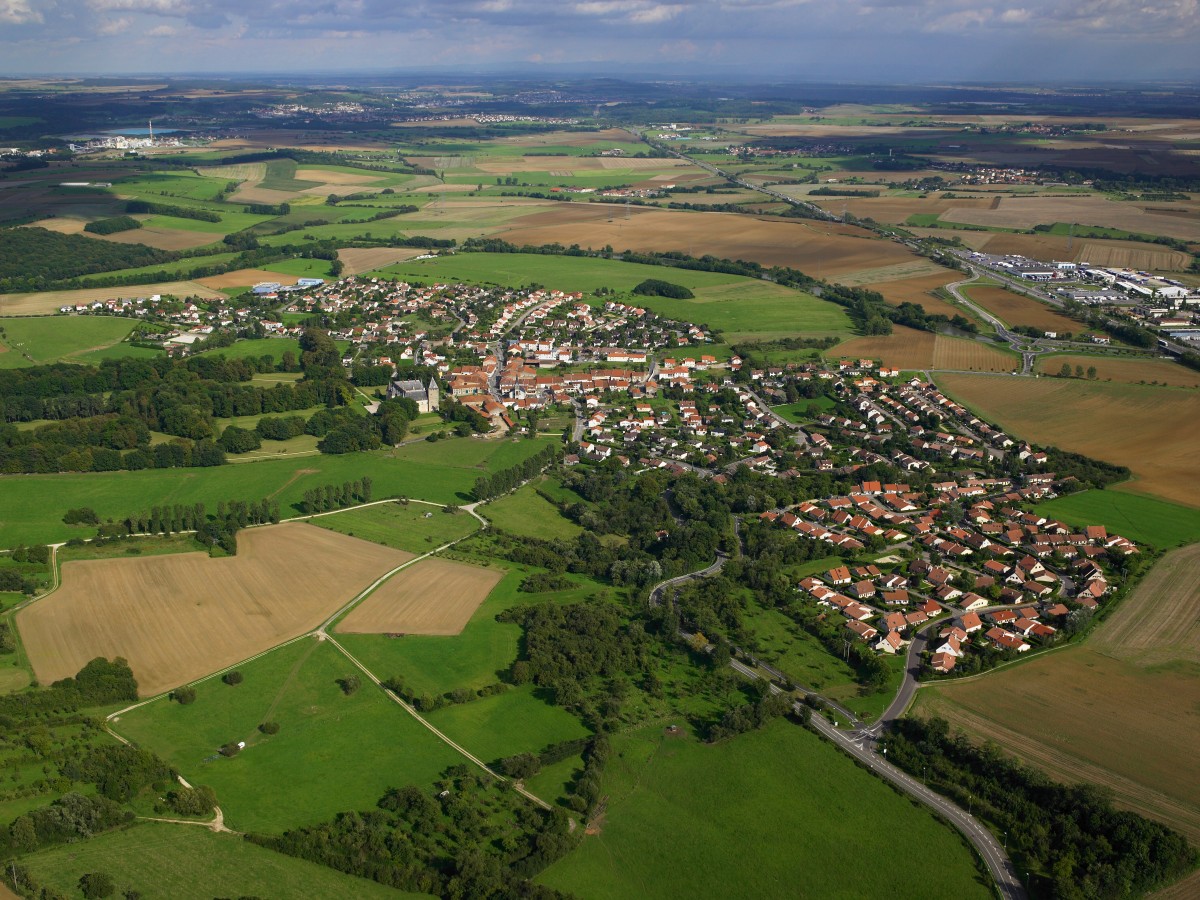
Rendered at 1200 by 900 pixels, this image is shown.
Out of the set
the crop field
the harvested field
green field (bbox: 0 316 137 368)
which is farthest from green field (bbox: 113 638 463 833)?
green field (bbox: 0 316 137 368)

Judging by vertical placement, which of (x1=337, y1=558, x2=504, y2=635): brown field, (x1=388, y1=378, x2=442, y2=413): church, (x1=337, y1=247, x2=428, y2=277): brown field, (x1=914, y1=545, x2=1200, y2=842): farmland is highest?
(x1=337, y1=247, x2=428, y2=277): brown field

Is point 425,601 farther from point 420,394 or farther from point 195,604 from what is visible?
point 420,394

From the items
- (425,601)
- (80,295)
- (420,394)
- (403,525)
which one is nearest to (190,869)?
(425,601)

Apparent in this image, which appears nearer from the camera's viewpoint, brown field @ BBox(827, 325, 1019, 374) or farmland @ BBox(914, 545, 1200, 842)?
farmland @ BBox(914, 545, 1200, 842)

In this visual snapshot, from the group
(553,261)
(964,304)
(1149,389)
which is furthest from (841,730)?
(553,261)

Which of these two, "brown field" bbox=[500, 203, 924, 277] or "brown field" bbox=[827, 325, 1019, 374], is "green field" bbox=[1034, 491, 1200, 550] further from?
"brown field" bbox=[500, 203, 924, 277]

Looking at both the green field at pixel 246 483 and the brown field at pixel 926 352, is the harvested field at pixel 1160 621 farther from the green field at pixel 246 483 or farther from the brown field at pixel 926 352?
the brown field at pixel 926 352

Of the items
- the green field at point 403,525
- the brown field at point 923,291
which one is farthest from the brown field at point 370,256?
the green field at point 403,525
